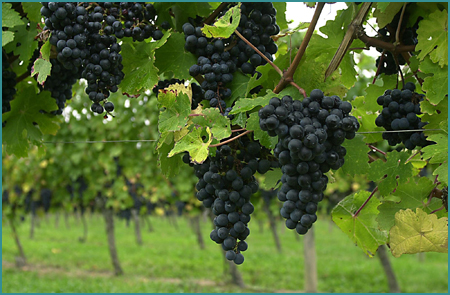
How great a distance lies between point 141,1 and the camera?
5.33 ft

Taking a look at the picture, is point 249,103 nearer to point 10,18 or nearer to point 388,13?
point 388,13

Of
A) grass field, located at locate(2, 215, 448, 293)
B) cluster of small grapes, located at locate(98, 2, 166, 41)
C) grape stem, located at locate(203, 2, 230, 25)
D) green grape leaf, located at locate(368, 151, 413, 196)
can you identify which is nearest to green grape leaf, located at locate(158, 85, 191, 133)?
cluster of small grapes, located at locate(98, 2, 166, 41)

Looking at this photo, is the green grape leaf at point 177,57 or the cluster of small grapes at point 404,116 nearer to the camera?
the cluster of small grapes at point 404,116

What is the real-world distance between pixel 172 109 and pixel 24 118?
1311mm

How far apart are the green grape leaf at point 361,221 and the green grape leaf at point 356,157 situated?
0.41 feet

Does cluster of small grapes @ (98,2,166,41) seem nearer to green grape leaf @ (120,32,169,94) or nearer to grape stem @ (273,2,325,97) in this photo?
green grape leaf @ (120,32,169,94)

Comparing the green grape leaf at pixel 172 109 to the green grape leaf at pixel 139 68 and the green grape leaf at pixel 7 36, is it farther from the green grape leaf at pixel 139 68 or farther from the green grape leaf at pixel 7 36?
the green grape leaf at pixel 7 36

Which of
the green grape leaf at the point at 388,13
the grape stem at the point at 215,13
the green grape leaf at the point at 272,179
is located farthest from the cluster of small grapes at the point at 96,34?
the green grape leaf at the point at 388,13

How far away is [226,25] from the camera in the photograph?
4.19 feet

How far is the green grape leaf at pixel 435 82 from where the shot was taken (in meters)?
1.39

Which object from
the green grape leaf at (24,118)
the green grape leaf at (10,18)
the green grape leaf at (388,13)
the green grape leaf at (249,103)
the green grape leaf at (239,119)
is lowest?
the green grape leaf at (24,118)

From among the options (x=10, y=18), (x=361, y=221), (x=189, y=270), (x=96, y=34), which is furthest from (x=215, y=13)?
(x=189, y=270)

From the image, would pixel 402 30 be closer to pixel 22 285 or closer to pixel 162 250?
pixel 22 285

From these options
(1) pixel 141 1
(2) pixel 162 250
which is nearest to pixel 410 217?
(1) pixel 141 1
